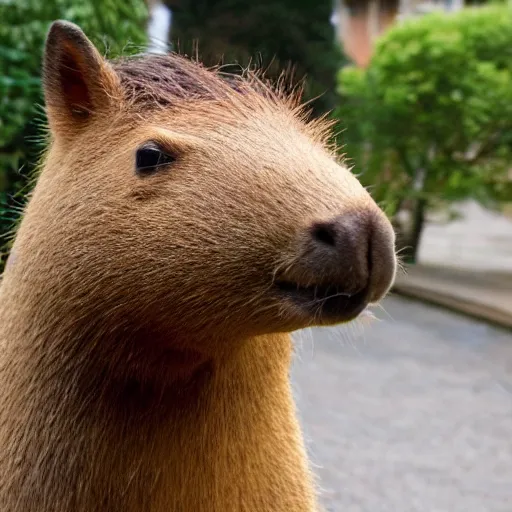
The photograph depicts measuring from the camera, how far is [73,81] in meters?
0.74

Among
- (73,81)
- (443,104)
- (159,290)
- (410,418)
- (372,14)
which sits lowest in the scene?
(410,418)

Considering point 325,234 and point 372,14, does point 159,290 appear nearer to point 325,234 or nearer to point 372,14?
point 325,234

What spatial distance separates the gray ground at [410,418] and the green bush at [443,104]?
1.74 metres

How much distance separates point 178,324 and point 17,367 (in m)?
0.23

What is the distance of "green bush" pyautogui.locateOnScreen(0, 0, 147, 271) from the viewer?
125 centimetres

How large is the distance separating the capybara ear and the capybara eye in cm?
10

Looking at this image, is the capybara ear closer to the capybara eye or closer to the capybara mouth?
the capybara eye

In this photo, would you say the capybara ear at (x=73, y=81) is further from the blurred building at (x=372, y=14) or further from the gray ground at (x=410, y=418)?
the blurred building at (x=372, y=14)

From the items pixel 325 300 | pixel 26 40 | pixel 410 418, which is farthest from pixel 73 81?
pixel 410 418

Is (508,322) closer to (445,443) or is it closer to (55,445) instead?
(445,443)

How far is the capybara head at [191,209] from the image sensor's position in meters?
0.60

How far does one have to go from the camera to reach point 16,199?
101cm

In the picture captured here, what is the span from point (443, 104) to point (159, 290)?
4.93m

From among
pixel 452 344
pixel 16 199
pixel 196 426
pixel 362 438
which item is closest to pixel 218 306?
pixel 196 426
